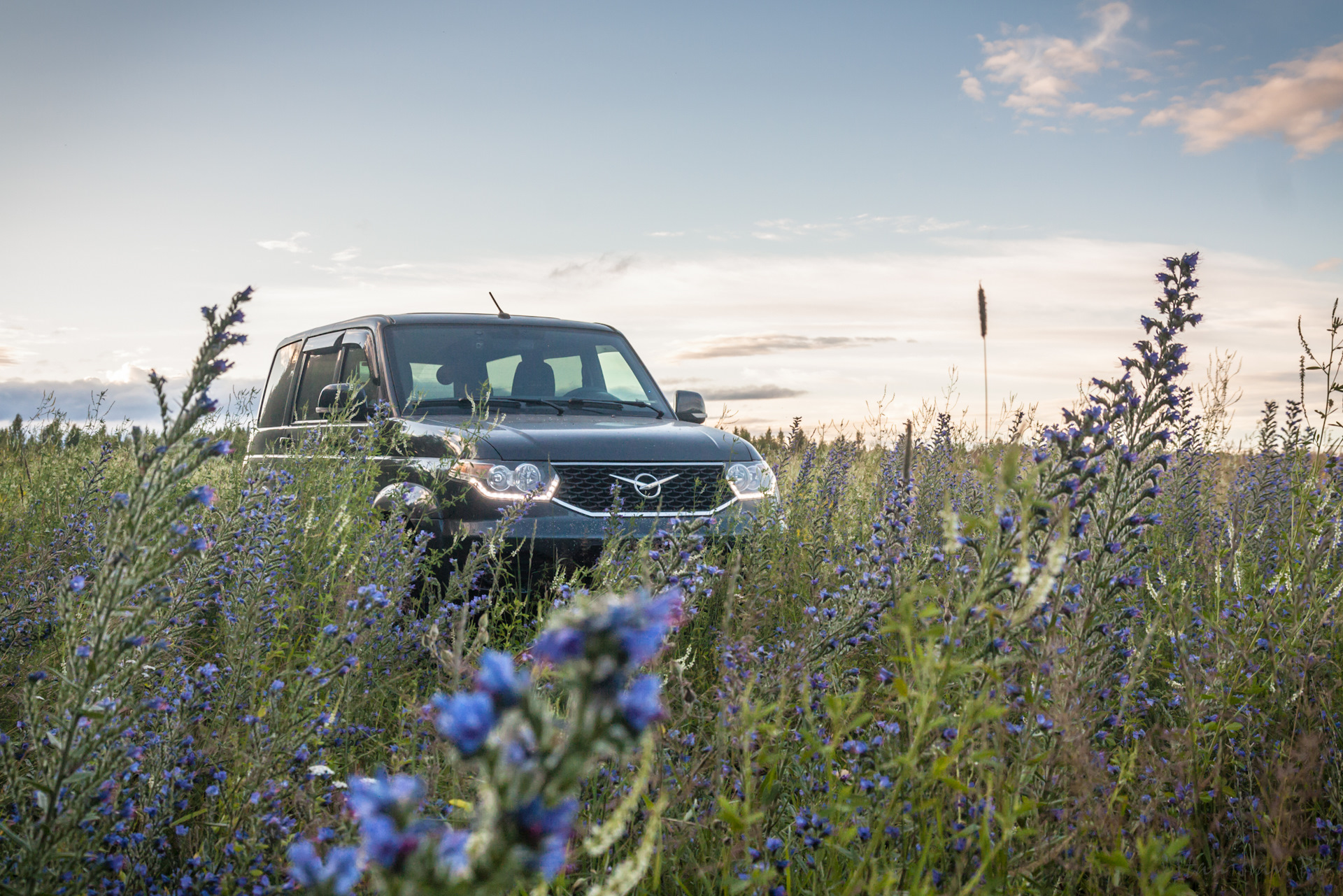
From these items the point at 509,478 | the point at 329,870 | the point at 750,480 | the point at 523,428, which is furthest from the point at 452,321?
the point at 329,870

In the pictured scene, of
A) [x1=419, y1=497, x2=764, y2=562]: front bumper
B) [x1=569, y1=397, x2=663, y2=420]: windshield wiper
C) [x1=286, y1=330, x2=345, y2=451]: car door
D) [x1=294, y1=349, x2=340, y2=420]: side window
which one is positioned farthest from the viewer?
[x1=294, y1=349, x2=340, y2=420]: side window

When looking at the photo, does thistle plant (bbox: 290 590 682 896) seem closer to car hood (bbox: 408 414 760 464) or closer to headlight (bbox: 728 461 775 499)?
car hood (bbox: 408 414 760 464)

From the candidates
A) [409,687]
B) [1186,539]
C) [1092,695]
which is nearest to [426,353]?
[409,687]

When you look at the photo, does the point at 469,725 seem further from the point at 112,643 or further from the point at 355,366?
the point at 355,366

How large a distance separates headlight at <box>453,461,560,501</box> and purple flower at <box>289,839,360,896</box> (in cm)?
386

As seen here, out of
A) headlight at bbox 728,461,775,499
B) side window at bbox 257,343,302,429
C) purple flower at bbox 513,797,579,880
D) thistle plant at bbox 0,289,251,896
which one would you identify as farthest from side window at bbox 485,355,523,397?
purple flower at bbox 513,797,579,880

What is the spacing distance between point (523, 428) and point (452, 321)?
167 centimetres

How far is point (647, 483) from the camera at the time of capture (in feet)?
16.3

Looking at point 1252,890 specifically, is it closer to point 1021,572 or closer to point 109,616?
point 1021,572

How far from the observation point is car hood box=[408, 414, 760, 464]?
484 centimetres

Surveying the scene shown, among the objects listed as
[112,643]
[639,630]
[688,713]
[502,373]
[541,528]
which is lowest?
[688,713]

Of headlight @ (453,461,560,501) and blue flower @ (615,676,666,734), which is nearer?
blue flower @ (615,676,666,734)

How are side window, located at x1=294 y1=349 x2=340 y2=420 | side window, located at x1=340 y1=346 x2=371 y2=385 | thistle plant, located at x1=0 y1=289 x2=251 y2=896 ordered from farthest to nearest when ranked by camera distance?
side window, located at x1=294 y1=349 x2=340 y2=420
side window, located at x1=340 y1=346 x2=371 y2=385
thistle plant, located at x1=0 y1=289 x2=251 y2=896

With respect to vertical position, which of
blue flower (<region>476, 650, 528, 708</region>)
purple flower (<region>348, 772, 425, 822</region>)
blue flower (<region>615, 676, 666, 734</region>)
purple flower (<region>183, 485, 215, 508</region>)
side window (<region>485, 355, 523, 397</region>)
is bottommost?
purple flower (<region>348, 772, 425, 822</region>)
